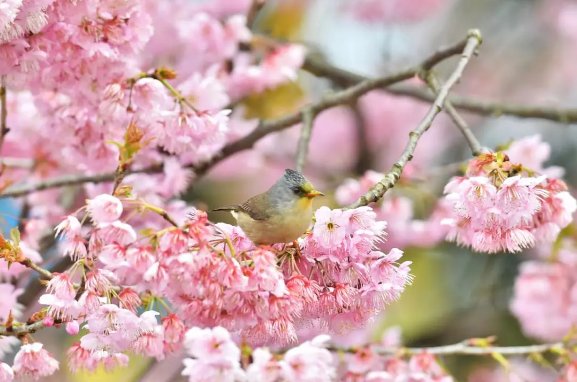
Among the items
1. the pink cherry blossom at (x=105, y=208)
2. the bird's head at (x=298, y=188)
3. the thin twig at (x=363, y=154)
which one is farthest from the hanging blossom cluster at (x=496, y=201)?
the thin twig at (x=363, y=154)

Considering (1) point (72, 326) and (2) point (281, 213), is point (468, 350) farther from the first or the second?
(1) point (72, 326)

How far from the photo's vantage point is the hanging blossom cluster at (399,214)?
2564mm

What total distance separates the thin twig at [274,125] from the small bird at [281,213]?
0.60m

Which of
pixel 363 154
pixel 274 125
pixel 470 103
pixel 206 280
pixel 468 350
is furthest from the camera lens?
pixel 363 154

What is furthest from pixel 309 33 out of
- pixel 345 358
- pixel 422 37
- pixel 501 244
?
pixel 501 244

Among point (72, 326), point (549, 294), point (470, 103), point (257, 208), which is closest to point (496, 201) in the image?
point (257, 208)

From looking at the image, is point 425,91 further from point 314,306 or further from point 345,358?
point 314,306

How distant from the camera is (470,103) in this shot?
244cm

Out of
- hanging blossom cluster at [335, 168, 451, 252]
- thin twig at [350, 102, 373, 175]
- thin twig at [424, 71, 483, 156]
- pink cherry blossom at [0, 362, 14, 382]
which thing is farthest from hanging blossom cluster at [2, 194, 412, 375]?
thin twig at [350, 102, 373, 175]

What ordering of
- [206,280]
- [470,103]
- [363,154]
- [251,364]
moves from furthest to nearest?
[363,154], [470,103], [251,364], [206,280]

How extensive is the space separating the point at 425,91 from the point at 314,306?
66.2 inches

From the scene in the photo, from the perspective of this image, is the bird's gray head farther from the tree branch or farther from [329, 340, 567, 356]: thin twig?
the tree branch

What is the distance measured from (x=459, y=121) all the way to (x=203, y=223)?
72cm

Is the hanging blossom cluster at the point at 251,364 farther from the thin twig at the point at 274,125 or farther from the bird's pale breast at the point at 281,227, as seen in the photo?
the thin twig at the point at 274,125
